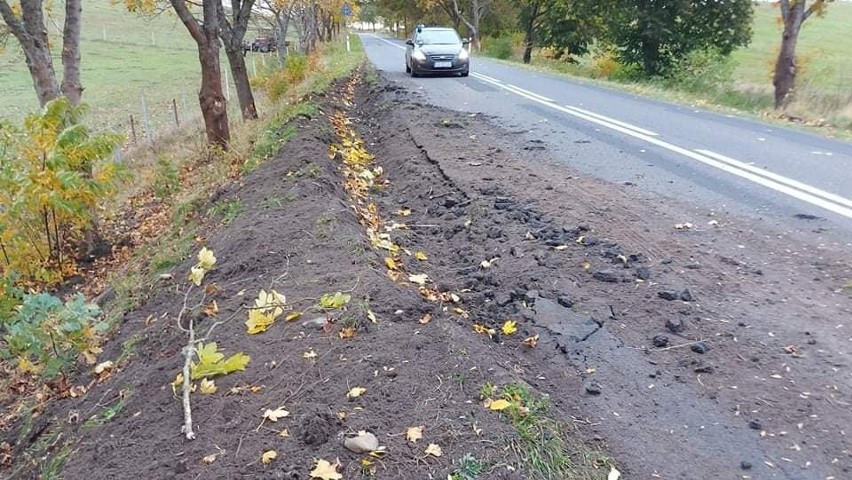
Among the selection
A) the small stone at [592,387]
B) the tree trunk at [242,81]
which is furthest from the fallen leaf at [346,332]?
the tree trunk at [242,81]

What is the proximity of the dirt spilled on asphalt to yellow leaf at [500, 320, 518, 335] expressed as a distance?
52 millimetres

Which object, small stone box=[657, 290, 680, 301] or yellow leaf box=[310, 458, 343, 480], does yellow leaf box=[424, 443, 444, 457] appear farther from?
small stone box=[657, 290, 680, 301]

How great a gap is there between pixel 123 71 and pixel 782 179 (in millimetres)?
47075

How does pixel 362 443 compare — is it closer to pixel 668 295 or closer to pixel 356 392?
pixel 356 392

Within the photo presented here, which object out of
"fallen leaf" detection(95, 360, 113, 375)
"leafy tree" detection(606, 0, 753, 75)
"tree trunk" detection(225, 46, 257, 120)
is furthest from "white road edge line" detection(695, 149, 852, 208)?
"leafy tree" detection(606, 0, 753, 75)

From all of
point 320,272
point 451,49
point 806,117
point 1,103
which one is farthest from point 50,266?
point 1,103

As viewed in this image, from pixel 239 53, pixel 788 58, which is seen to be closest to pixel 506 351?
pixel 239 53

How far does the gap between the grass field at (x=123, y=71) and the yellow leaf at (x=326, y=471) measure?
11526 mm

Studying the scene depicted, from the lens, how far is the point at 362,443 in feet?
8.81

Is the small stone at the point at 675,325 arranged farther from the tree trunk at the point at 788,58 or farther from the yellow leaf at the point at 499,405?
the tree trunk at the point at 788,58

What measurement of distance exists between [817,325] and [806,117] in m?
11.5

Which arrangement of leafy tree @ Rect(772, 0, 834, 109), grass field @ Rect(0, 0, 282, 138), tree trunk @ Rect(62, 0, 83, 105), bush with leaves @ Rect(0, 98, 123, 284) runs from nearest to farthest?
bush with leaves @ Rect(0, 98, 123, 284) → tree trunk @ Rect(62, 0, 83, 105) → leafy tree @ Rect(772, 0, 834, 109) → grass field @ Rect(0, 0, 282, 138)

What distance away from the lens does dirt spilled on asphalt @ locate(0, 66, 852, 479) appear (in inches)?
110

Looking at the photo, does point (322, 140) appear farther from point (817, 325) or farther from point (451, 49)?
point (451, 49)
